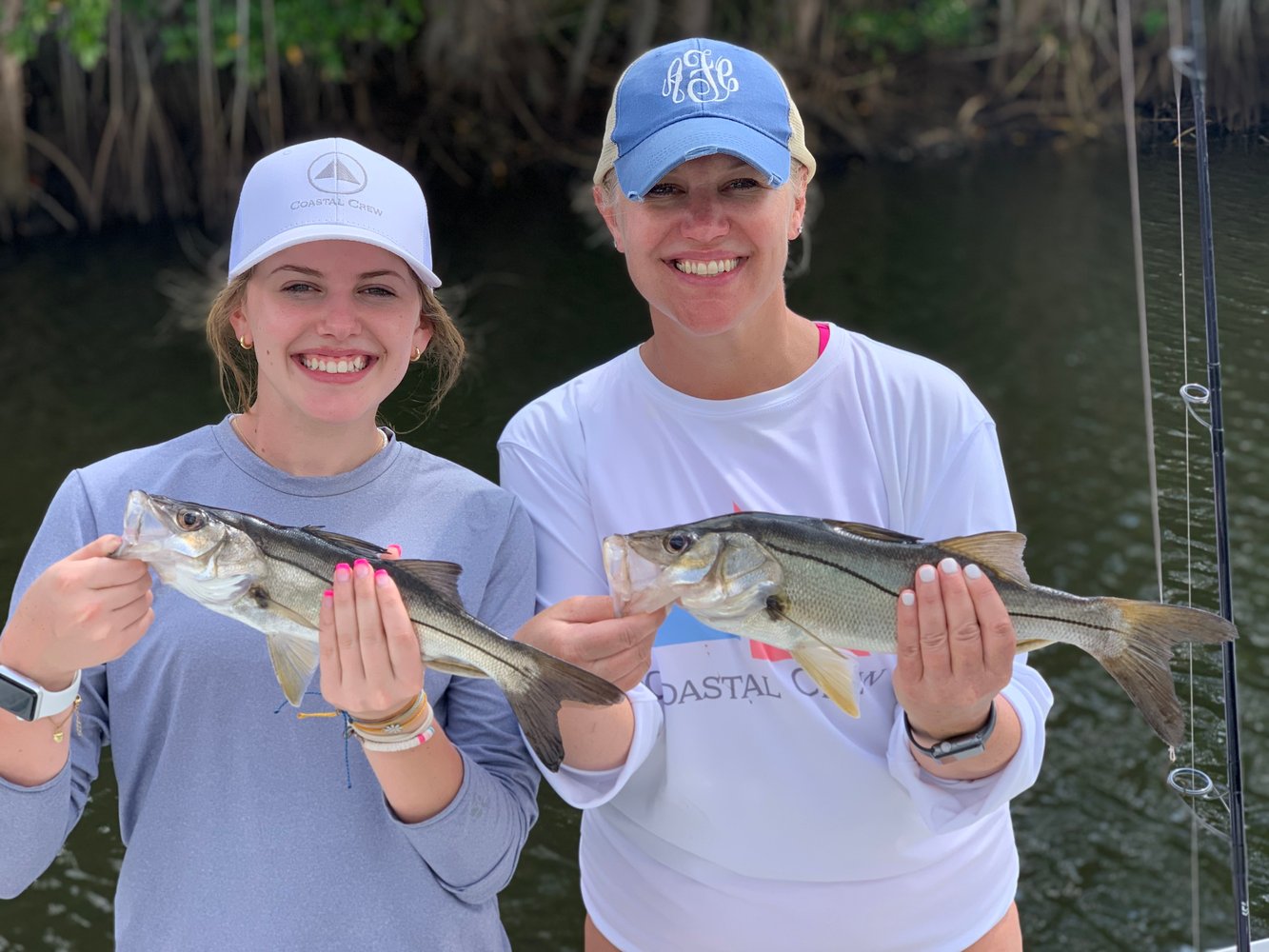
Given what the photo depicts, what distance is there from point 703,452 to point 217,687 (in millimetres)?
932

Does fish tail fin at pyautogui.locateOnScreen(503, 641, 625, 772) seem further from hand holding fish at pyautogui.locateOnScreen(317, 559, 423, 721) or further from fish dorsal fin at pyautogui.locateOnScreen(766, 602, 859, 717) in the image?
fish dorsal fin at pyautogui.locateOnScreen(766, 602, 859, 717)

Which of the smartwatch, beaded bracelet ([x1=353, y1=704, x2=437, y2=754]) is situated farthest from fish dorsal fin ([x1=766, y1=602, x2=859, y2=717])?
the smartwatch

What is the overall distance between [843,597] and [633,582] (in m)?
0.36

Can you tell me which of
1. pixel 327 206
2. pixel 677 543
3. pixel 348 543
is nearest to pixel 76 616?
pixel 348 543

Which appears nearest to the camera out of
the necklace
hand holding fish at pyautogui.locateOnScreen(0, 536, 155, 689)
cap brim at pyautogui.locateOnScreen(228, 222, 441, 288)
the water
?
hand holding fish at pyautogui.locateOnScreen(0, 536, 155, 689)

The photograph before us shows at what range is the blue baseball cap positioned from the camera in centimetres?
244

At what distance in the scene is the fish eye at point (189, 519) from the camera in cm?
227

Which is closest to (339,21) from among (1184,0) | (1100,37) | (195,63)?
(195,63)

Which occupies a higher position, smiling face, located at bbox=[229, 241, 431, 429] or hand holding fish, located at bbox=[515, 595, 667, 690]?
smiling face, located at bbox=[229, 241, 431, 429]

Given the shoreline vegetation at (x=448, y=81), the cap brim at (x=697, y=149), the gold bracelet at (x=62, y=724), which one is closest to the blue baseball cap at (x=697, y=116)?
the cap brim at (x=697, y=149)

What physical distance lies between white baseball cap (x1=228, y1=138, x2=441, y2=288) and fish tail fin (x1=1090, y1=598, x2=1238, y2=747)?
1344 mm

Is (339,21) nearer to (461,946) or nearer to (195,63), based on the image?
(195,63)

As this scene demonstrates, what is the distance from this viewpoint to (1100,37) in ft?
77.8

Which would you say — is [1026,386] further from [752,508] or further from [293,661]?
[293,661]
